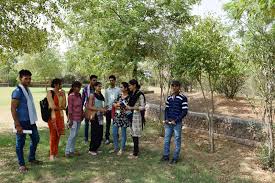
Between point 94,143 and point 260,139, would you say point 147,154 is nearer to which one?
point 94,143

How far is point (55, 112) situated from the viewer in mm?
7766

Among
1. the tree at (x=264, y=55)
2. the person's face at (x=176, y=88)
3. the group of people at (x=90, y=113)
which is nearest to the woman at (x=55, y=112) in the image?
the group of people at (x=90, y=113)

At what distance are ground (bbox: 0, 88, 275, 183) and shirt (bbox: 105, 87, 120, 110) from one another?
1.17m

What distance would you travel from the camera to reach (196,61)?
8.22 meters

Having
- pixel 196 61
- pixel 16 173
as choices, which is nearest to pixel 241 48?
pixel 196 61

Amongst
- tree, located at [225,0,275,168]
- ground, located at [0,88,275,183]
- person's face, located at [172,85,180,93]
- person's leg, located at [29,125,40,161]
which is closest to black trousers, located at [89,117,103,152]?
ground, located at [0,88,275,183]

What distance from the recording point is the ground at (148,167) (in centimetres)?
657

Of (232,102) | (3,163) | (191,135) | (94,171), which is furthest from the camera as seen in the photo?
(232,102)

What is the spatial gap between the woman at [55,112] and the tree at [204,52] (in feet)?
9.94

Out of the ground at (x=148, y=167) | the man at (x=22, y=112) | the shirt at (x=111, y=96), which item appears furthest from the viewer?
the shirt at (x=111, y=96)

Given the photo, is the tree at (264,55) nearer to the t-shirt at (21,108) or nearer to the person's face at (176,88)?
the person's face at (176,88)

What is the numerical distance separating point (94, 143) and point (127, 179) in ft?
7.01

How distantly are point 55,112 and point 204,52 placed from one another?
3788 mm

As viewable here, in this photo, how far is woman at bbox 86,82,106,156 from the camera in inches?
323
